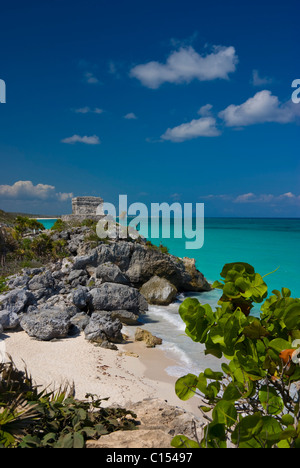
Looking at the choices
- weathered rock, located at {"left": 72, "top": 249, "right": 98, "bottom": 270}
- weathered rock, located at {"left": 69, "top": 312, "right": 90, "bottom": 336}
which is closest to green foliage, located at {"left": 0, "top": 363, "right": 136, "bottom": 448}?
weathered rock, located at {"left": 69, "top": 312, "right": 90, "bottom": 336}

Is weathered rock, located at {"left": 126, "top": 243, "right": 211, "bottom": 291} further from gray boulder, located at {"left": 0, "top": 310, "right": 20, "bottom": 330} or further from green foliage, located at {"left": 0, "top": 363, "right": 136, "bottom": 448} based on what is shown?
green foliage, located at {"left": 0, "top": 363, "right": 136, "bottom": 448}

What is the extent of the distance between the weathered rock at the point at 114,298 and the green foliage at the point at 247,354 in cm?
972

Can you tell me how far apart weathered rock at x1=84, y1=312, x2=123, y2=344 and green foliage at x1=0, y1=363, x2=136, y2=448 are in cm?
533

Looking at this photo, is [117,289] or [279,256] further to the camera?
[279,256]

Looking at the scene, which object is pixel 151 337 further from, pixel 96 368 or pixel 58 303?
pixel 58 303

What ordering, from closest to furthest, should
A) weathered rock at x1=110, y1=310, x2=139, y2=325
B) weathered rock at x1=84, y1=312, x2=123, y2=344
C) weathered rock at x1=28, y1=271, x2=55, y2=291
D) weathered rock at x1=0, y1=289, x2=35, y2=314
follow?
weathered rock at x1=84, y1=312, x2=123, y2=344, weathered rock at x1=0, y1=289, x2=35, y2=314, weathered rock at x1=110, y1=310, x2=139, y2=325, weathered rock at x1=28, y1=271, x2=55, y2=291

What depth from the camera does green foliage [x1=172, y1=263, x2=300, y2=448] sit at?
1.42m

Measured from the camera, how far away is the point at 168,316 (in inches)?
491


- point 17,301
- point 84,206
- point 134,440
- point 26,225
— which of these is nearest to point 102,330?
point 17,301

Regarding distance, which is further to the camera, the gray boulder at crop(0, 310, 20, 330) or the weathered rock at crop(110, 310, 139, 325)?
the weathered rock at crop(110, 310, 139, 325)

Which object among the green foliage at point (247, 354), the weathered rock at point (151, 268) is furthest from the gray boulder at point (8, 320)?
the green foliage at point (247, 354)

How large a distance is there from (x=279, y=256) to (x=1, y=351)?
114 feet
